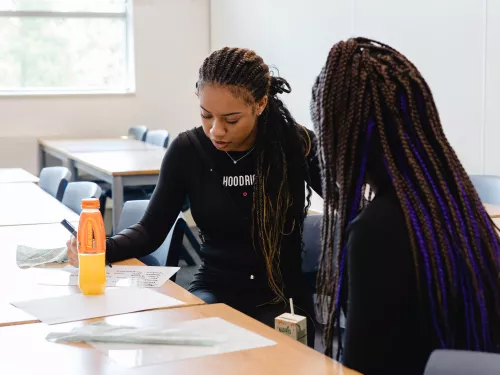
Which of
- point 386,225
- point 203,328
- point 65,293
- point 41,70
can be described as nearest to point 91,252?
point 65,293

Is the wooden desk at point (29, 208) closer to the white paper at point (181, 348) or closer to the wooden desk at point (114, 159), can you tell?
the wooden desk at point (114, 159)

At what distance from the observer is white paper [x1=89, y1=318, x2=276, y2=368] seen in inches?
53.9

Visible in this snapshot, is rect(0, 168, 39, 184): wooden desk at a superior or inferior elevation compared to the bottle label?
inferior

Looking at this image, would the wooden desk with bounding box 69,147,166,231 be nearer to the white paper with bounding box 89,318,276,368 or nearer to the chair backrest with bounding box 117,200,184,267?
the chair backrest with bounding box 117,200,184,267

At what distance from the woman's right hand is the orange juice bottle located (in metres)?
0.21

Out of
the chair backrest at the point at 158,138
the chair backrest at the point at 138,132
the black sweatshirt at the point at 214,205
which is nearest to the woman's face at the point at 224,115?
the black sweatshirt at the point at 214,205

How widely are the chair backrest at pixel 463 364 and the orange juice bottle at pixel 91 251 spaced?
38.9 inches

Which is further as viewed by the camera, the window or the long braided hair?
the window

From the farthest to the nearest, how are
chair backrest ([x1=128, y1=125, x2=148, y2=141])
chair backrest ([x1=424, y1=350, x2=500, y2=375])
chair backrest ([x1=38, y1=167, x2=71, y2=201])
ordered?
chair backrest ([x1=128, y1=125, x2=148, y2=141]) → chair backrest ([x1=38, y1=167, x2=71, y2=201]) → chair backrest ([x1=424, y1=350, x2=500, y2=375])

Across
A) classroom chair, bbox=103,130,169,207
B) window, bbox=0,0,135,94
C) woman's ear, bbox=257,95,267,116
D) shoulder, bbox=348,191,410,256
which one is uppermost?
window, bbox=0,0,135,94

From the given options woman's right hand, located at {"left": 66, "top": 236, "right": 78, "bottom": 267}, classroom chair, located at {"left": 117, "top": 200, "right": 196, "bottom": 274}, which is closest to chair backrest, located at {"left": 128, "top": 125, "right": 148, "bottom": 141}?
classroom chair, located at {"left": 117, "top": 200, "right": 196, "bottom": 274}

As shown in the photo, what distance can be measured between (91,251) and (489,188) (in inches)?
82.6

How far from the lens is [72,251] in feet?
6.98

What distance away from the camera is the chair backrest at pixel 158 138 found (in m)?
6.03
